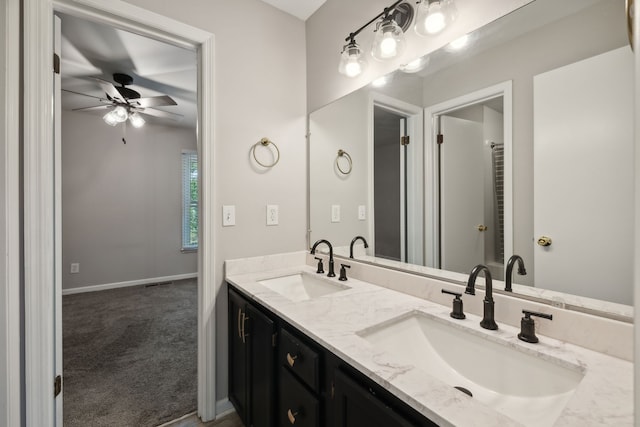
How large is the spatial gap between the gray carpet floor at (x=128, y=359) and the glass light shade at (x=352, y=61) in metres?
2.18

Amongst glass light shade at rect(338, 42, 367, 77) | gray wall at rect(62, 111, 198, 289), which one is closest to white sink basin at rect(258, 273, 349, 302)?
glass light shade at rect(338, 42, 367, 77)

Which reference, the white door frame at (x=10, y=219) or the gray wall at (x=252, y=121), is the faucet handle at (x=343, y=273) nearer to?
the gray wall at (x=252, y=121)

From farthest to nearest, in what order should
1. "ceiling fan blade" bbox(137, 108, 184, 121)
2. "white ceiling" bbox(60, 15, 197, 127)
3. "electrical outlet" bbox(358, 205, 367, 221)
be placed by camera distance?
"ceiling fan blade" bbox(137, 108, 184, 121) < "white ceiling" bbox(60, 15, 197, 127) < "electrical outlet" bbox(358, 205, 367, 221)

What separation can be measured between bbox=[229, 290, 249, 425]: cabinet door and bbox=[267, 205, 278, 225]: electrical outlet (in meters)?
0.49

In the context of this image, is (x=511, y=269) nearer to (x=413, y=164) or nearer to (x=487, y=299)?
(x=487, y=299)

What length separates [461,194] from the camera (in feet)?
3.87

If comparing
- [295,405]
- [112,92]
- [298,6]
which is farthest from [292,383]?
[112,92]

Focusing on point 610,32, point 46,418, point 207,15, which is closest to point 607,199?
point 610,32

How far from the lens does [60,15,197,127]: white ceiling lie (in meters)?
2.01

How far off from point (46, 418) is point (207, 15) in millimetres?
2140

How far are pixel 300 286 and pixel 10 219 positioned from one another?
1354 millimetres

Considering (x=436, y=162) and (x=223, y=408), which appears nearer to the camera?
(x=436, y=162)

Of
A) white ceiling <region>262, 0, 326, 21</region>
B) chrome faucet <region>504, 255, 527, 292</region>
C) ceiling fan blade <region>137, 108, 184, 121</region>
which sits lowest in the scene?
chrome faucet <region>504, 255, 527, 292</region>

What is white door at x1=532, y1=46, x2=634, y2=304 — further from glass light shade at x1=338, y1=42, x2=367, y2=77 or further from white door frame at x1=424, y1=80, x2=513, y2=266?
glass light shade at x1=338, y1=42, x2=367, y2=77
